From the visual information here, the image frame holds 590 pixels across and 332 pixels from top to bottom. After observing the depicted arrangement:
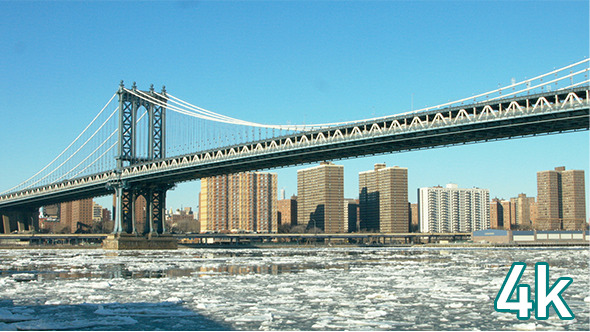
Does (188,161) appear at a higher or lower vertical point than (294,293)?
higher

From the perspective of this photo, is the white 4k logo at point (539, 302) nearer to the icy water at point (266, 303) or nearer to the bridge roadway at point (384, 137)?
the icy water at point (266, 303)

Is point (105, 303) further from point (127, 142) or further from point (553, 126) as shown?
point (127, 142)

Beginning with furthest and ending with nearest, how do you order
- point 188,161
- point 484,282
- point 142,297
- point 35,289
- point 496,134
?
1. point 188,161
2. point 496,134
3. point 484,282
4. point 35,289
5. point 142,297

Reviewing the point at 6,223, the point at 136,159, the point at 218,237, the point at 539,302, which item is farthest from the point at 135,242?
the point at 539,302

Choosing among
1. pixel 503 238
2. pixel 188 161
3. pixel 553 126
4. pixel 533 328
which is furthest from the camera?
pixel 503 238

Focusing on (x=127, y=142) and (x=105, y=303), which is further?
(x=127, y=142)

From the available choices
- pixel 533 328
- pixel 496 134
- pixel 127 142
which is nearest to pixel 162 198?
pixel 127 142

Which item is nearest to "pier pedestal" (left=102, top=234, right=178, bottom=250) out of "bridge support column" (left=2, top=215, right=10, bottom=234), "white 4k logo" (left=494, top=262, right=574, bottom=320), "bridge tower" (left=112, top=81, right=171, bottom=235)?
"bridge tower" (left=112, top=81, right=171, bottom=235)
